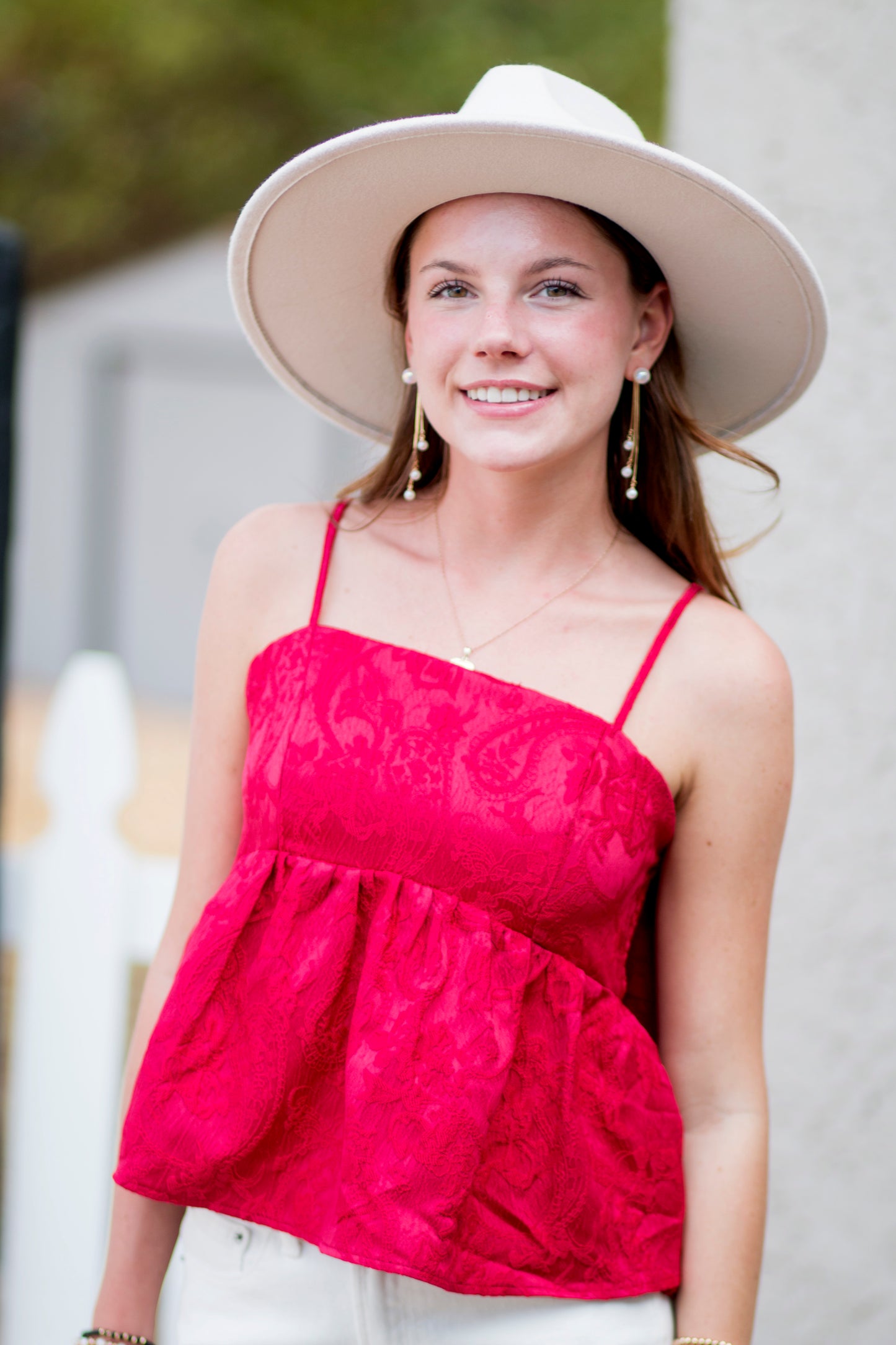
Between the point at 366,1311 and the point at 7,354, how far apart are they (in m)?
1.88

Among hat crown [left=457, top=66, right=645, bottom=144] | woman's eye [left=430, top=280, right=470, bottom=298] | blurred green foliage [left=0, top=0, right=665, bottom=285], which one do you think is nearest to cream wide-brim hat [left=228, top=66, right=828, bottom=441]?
hat crown [left=457, top=66, right=645, bottom=144]

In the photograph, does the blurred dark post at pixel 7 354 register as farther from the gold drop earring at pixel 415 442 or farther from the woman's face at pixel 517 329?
the woman's face at pixel 517 329

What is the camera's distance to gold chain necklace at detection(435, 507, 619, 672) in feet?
5.86

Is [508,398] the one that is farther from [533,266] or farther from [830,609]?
[830,609]

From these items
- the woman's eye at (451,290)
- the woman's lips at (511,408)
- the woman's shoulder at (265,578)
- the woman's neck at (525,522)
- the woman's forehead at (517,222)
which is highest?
the woman's forehead at (517,222)

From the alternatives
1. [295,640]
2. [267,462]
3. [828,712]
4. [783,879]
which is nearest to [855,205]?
[828,712]

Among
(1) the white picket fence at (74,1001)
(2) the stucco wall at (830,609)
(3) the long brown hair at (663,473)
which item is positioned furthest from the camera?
(1) the white picket fence at (74,1001)

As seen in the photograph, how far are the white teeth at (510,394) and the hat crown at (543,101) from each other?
0.30 meters

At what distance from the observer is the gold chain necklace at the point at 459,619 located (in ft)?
5.86

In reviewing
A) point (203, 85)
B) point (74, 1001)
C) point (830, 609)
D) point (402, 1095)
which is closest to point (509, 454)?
point (402, 1095)

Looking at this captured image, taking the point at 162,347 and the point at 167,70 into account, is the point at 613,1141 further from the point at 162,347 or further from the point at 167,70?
the point at 167,70

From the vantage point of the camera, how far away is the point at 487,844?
165 centimetres

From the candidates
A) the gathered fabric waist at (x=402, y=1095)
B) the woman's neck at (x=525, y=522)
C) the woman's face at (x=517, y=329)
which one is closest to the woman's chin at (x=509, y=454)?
the woman's face at (x=517, y=329)

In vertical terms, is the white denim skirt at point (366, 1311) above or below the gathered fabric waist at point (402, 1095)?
below
